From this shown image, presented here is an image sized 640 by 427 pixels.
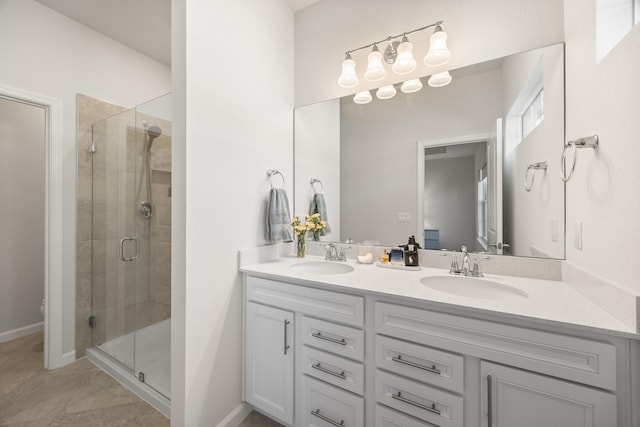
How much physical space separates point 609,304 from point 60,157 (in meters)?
3.28

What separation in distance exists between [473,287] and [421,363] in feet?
1.68

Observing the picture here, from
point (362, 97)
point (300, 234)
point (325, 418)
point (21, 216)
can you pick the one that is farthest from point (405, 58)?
point (21, 216)

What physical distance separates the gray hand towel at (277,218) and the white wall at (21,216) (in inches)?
104

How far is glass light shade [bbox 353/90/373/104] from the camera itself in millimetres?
1830

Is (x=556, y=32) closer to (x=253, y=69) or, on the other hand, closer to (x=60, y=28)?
(x=253, y=69)

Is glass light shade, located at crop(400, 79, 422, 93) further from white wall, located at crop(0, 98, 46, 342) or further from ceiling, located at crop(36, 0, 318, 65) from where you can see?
white wall, located at crop(0, 98, 46, 342)

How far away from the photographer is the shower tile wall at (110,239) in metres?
1.87

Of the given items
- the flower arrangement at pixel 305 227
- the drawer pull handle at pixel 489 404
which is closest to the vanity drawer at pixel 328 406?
the drawer pull handle at pixel 489 404

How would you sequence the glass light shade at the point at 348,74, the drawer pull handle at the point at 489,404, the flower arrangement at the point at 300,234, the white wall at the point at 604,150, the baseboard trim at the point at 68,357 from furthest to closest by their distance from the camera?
the baseboard trim at the point at 68,357, the flower arrangement at the point at 300,234, the glass light shade at the point at 348,74, the drawer pull handle at the point at 489,404, the white wall at the point at 604,150

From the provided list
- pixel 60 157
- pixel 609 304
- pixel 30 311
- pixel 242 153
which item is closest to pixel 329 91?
pixel 242 153

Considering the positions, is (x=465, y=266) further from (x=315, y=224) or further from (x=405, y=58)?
(x=405, y=58)

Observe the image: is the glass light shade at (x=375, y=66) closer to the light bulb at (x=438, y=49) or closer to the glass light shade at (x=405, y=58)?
the glass light shade at (x=405, y=58)

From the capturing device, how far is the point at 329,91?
78.1 inches

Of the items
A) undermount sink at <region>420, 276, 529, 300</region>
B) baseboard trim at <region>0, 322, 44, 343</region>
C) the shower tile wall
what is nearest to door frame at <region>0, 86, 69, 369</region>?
the shower tile wall
